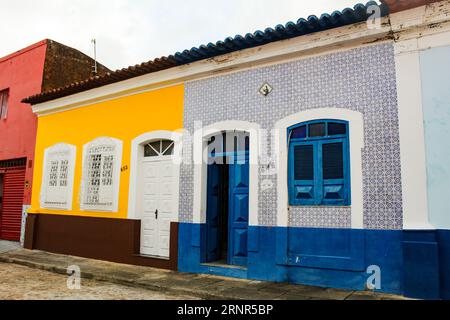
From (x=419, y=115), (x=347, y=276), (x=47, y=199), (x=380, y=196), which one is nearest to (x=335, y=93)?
(x=419, y=115)

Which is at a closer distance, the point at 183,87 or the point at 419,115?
the point at 419,115

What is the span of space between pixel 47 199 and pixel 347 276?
778 centimetres

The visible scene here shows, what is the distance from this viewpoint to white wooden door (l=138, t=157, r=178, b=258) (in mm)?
7727

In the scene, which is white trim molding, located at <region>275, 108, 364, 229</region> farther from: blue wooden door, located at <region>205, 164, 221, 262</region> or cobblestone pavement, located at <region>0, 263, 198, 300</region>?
cobblestone pavement, located at <region>0, 263, 198, 300</region>

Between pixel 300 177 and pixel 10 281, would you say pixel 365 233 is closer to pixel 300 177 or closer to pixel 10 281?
pixel 300 177

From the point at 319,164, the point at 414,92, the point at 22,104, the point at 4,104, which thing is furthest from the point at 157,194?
the point at 4,104

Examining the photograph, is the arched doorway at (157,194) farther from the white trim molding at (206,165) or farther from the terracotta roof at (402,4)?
the terracotta roof at (402,4)

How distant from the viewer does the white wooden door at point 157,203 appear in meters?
7.73

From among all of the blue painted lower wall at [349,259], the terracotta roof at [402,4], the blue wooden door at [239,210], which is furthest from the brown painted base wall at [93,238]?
the terracotta roof at [402,4]

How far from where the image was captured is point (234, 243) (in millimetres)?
6832

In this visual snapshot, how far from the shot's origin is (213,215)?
24.0ft

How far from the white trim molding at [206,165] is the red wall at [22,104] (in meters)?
6.06

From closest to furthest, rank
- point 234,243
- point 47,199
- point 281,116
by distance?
point 281,116
point 234,243
point 47,199

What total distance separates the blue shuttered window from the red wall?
7999 mm
